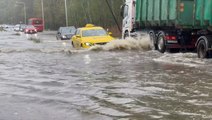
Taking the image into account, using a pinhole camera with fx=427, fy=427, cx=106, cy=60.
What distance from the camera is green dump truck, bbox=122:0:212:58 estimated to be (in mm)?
16469

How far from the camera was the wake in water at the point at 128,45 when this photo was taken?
76.4ft

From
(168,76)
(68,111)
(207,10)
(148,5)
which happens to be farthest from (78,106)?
(148,5)

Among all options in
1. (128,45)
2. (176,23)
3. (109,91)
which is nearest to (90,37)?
(128,45)

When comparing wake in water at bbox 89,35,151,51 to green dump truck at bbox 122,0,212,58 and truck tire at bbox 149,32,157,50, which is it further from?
green dump truck at bbox 122,0,212,58

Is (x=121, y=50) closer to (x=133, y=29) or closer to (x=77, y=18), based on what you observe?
(x=133, y=29)

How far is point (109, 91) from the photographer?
10070mm

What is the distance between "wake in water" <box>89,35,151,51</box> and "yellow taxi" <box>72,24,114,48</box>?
0.27 metres

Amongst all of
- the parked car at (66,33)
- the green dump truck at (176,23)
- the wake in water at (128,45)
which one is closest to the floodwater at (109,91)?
the green dump truck at (176,23)

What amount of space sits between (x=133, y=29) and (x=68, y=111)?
18.2 m

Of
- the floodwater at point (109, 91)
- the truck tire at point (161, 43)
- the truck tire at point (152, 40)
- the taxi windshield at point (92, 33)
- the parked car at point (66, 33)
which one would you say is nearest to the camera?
the floodwater at point (109, 91)

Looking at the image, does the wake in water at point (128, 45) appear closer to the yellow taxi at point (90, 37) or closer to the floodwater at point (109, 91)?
the yellow taxi at point (90, 37)

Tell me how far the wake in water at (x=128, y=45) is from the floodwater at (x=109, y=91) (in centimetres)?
681

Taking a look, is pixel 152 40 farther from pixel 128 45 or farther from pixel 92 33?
pixel 92 33

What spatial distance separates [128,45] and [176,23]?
635cm
